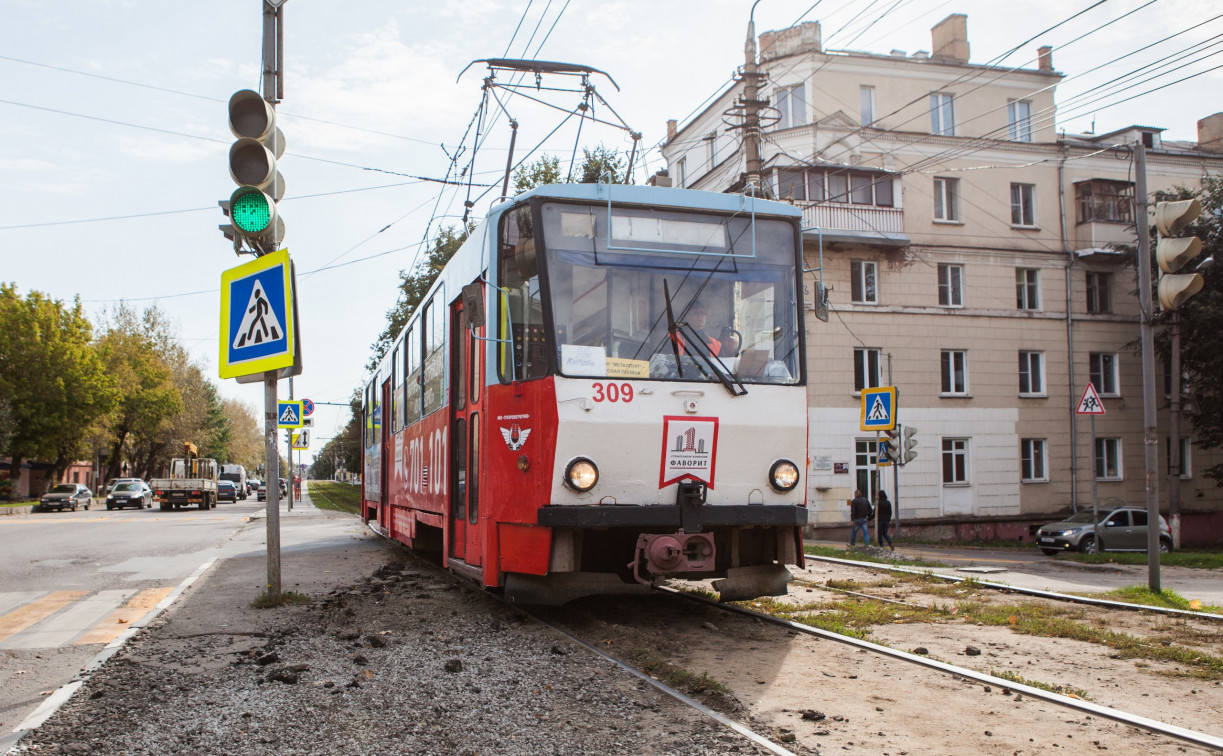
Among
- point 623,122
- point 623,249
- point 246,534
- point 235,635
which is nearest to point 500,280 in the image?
point 623,249

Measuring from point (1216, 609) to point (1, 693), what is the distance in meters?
10.1

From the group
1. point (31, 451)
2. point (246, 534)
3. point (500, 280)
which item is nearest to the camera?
point (500, 280)

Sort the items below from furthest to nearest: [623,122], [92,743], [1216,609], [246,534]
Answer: [246,534]
[623,122]
[1216,609]
[92,743]

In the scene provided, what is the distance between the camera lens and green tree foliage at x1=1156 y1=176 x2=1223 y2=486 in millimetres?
29891

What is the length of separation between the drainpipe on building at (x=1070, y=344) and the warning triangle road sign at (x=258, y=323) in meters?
28.9

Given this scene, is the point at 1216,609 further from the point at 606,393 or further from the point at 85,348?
the point at 85,348

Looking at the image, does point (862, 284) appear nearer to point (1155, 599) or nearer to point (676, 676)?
point (1155, 599)

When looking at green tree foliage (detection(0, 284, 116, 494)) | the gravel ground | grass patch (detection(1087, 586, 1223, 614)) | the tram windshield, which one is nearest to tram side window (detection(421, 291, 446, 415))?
the tram windshield

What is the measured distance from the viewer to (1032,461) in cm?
3133

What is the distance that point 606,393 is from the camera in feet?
23.1

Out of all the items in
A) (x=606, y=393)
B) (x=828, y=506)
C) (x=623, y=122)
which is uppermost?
(x=623, y=122)

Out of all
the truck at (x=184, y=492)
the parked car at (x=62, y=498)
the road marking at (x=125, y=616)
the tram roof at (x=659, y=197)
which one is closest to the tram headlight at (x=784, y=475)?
the tram roof at (x=659, y=197)

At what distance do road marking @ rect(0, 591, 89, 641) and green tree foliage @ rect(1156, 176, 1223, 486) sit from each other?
30156 mm

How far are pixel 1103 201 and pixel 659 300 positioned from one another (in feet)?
98.5
